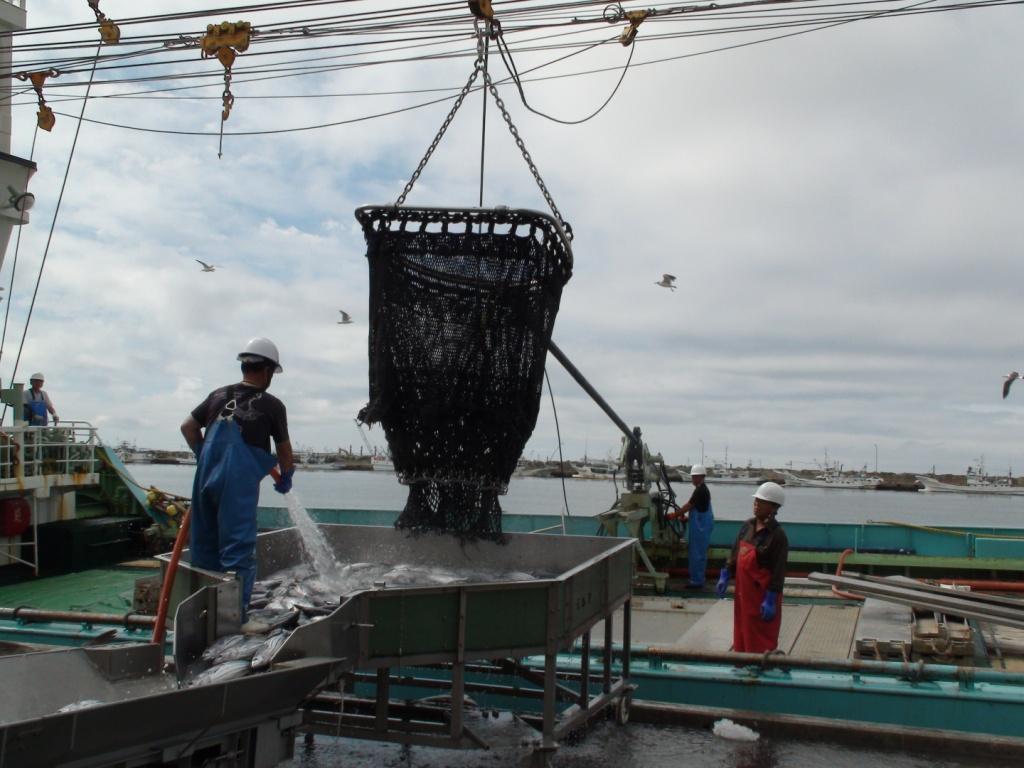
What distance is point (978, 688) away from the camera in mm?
5828

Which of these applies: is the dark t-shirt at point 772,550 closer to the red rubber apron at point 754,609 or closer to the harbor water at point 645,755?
the red rubber apron at point 754,609

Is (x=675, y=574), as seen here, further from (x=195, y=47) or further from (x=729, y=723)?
(x=195, y=47)

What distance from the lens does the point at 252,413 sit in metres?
4.41

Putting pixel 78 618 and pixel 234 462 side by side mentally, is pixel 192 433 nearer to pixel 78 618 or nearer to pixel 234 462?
pixel 234 462

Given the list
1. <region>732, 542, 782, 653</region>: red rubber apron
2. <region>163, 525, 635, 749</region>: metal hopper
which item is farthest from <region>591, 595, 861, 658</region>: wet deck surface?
<region>163, 525, 635, 749</region>: metal hopper

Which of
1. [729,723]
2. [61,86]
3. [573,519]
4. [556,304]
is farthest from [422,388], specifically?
[573,519]

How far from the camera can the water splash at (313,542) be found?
18.6ft

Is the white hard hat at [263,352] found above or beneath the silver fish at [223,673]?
above

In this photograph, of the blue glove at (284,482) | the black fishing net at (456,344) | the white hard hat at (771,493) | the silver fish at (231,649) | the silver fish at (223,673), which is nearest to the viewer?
the silver fish at (223,673)

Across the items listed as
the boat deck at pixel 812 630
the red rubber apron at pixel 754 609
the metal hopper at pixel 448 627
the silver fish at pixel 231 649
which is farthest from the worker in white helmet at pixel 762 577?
the silver fish at pixel 231 649

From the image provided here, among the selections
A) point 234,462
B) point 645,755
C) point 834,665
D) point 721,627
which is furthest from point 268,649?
point 721,627

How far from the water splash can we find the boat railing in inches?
283

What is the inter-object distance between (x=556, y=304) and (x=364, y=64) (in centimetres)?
381

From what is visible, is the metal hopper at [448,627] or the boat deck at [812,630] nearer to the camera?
the metal hopper at [448,627]
